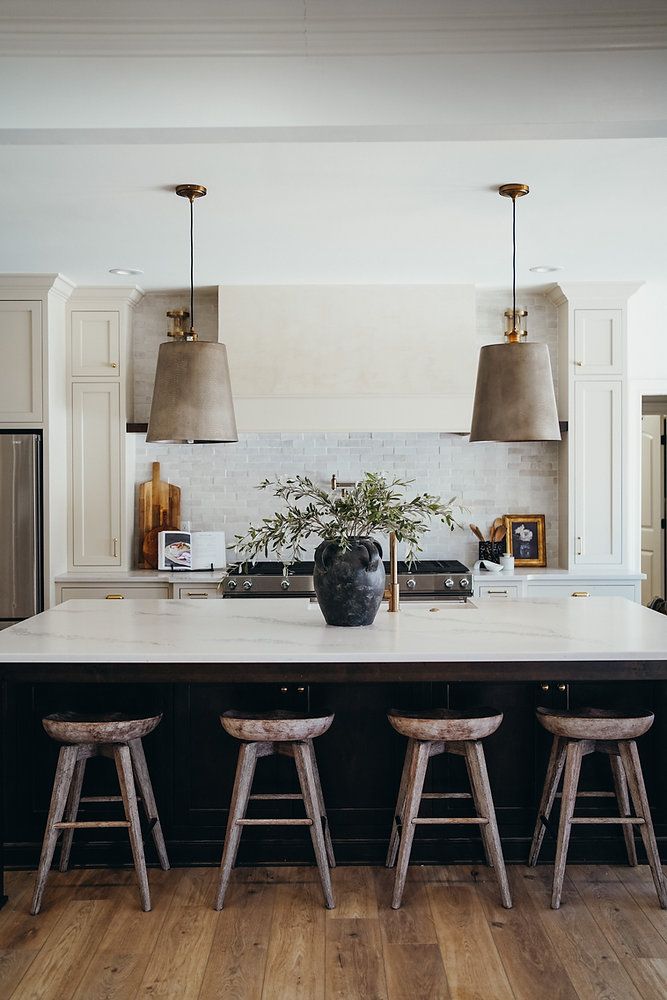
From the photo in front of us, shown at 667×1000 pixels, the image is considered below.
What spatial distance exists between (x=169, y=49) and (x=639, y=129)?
129 centimetres

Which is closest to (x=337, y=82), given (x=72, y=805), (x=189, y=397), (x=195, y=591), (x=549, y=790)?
(x=189, y=397)

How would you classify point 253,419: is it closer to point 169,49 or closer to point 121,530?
Result: point 121,530

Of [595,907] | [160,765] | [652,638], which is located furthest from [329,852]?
[652,638]

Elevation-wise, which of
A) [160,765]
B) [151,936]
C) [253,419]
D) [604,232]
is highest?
[604,232]

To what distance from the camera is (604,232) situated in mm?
4688

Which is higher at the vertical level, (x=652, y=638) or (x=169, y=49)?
(x=169, y=49)

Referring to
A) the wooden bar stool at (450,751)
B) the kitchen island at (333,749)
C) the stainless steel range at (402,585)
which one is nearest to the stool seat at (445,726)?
the wooden bar stool at (450,751)

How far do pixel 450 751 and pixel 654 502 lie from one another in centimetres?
496

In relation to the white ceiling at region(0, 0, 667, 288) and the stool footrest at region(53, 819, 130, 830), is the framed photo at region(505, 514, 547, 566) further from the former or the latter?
the stool footrest at region(53, 819, 130, 830)

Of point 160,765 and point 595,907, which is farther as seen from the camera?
point 160,765

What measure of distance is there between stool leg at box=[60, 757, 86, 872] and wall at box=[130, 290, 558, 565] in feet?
10.1

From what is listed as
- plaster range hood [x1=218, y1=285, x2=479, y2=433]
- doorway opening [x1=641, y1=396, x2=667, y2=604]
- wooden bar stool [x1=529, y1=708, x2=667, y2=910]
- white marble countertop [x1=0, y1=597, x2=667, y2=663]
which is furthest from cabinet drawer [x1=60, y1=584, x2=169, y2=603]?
doorway opening [x1=641, y1=396, x2=667, y2=604]

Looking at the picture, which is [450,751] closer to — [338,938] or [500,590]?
[338,938]

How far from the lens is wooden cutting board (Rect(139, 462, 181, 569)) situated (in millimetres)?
6238
